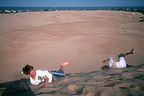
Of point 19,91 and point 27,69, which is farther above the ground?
Result: point 27,69

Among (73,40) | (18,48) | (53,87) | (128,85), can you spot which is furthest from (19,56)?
(128,85)

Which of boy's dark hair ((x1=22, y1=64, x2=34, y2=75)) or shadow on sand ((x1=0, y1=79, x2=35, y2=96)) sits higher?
boy's dark hair ((x1=22, y1=64, x2=34, y2=75))

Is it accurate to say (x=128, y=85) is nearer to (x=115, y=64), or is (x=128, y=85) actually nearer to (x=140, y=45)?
(x=115, y=64)

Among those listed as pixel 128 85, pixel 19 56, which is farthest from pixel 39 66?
pixel 128 85

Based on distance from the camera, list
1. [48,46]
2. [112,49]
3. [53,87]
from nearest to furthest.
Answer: [53,87]
[112,49]
[48,46]

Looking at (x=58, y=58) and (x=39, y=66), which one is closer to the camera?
(x=39, y=66)

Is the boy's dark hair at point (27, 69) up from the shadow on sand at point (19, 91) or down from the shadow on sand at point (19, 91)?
up

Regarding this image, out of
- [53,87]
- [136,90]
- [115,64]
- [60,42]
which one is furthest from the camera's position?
[60,42]

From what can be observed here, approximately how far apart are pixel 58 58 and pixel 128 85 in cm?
641

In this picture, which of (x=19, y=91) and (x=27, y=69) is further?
(x=19, y=91)

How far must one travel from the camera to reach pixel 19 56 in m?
11.8

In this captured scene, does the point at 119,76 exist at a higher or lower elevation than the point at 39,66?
higher

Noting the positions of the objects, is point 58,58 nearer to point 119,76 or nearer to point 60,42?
point 60,42

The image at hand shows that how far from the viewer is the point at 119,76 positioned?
20.0 feet
